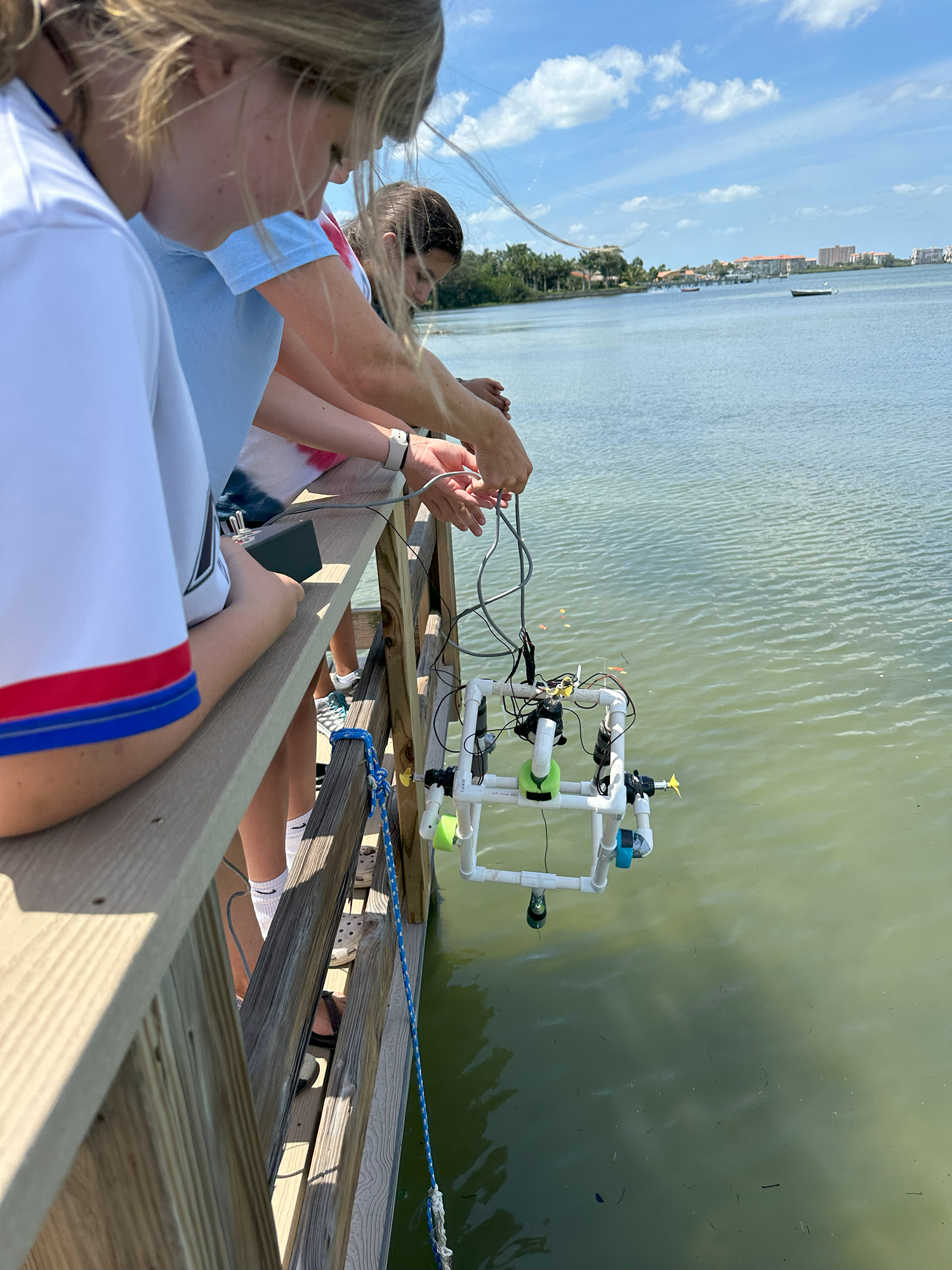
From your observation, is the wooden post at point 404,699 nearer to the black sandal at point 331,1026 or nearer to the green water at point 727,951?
the black sandal at point 331,1026

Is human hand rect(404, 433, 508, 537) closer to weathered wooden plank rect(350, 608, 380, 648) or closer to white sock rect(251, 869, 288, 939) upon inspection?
white sock rect(251, 869, 288, 939)

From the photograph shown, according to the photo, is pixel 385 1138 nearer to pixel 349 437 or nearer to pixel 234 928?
pixel 234 928

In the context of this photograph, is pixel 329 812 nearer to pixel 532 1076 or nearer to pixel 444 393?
pixel 444 393

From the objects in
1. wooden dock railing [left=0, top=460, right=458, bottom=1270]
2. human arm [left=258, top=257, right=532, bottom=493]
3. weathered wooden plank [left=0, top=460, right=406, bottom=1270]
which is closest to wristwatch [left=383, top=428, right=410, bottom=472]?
human arm [left=258, top=257, right=532, bottom=493]

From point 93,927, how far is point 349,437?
1373 millimetres

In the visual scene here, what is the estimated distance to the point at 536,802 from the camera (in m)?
1.88

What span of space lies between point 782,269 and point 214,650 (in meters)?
145

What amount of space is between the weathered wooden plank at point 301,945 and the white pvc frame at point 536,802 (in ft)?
0.74

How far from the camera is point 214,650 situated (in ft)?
2.47

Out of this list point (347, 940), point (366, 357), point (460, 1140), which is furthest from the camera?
point (460, 1140)

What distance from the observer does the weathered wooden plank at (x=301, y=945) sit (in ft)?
3.89

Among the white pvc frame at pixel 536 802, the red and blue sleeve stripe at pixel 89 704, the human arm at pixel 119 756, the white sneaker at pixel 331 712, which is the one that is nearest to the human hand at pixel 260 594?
the human arm at pixel 119 756

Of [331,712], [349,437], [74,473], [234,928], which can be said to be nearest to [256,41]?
[74,473]

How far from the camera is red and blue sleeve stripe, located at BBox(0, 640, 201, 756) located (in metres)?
0.51
